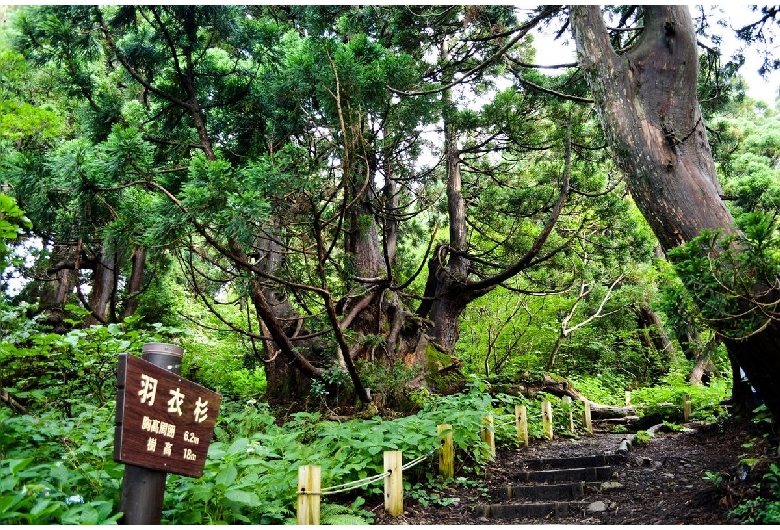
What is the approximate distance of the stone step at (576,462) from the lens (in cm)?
672

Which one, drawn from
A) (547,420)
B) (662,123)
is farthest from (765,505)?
(547,420)

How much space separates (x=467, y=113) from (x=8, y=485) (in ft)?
23.7

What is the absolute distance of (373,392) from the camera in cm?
726

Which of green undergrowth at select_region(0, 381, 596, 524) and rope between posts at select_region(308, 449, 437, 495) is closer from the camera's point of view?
green undergrowth at select_region(0, 381, 596, 524)

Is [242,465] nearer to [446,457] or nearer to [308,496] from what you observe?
[308,496]

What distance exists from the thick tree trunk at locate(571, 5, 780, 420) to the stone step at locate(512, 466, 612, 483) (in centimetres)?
197

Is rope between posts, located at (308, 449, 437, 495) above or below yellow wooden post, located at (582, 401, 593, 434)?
below

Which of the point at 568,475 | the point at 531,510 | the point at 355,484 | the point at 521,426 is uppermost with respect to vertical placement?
the point at 521,426

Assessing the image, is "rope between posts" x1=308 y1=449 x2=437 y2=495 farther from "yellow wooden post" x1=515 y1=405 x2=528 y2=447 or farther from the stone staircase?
"yellow wooden post" x1=515 y1=405 x2=528 y2=447

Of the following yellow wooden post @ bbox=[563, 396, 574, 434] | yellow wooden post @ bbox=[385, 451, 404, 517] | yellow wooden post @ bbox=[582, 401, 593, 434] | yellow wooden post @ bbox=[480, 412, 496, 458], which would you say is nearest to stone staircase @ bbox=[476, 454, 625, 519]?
yellow wooden post @ bbox=[480, 412, 496, 458]

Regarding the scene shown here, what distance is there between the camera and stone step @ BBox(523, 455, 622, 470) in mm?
6719

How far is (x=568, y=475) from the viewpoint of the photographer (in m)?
6.22

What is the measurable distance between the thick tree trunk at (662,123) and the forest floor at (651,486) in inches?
40.6

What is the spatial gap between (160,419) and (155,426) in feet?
0.14
